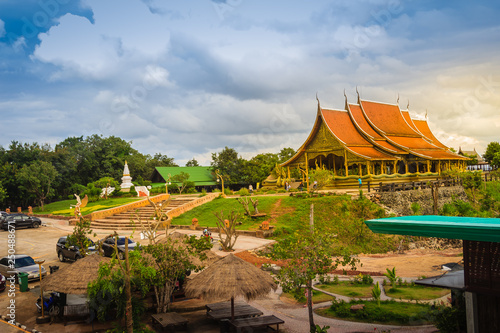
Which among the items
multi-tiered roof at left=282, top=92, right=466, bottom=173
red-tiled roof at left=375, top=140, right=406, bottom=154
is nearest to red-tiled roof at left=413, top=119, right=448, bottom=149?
multi-tiered roof at left=282, top=92, right=466, bottom=173

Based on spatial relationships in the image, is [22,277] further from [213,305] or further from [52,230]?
[52,230]

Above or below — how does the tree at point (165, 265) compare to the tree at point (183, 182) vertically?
below

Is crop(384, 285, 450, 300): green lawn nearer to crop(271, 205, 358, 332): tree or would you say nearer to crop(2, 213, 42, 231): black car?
crop(271, 205, 358, 332): tree

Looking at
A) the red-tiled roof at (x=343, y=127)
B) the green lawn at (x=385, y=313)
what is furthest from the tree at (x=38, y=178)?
the green lawn at (x=385, y=313)

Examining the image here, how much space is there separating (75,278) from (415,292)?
402 inches

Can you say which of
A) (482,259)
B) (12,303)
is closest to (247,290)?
(482,259)

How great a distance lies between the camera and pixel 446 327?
8531 millimetres

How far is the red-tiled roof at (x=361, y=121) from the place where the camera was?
125ft

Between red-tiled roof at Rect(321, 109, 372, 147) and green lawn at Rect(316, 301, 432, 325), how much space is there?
77.4 feet

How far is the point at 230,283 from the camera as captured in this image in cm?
1021

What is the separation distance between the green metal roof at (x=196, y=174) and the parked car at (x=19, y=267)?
110ft

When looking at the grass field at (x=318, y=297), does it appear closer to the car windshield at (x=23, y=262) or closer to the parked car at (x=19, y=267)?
the parked car at (x=19, y=267)

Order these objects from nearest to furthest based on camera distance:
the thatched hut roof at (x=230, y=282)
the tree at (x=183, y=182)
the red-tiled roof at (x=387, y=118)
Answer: the thatched hut roof at (x=230, y=282)
the red-tiled roof at (x=387, y=118)
the tree at (x=183, y=182)

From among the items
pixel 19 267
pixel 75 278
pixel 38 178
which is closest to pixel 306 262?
pixel 75 278
